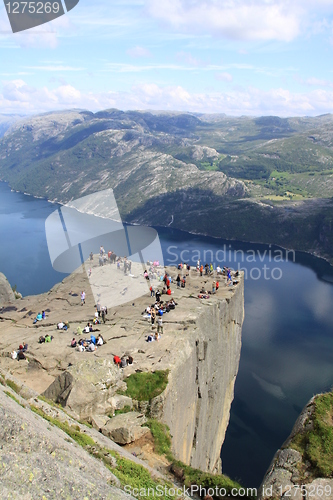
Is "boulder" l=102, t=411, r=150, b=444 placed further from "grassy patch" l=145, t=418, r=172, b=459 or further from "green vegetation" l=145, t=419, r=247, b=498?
"green vegetation" l=145, t=419, r=247, b=498

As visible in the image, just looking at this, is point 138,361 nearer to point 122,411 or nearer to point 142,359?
point 142,359

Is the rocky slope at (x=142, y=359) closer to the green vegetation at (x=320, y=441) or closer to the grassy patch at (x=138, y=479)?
the grassy patch at (x=138, y=479)

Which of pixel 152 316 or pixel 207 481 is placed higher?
pixel 207 481

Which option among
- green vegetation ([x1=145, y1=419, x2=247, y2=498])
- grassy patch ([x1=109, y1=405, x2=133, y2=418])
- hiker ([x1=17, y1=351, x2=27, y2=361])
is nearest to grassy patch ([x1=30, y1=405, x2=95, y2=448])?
green vegetation ([x1=145, y1=419, x2=247, y2=498])

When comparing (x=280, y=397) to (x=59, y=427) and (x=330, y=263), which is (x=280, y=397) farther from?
(x=330, y=263)

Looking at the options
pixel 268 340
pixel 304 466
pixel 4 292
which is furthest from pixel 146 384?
pixel 268 340
